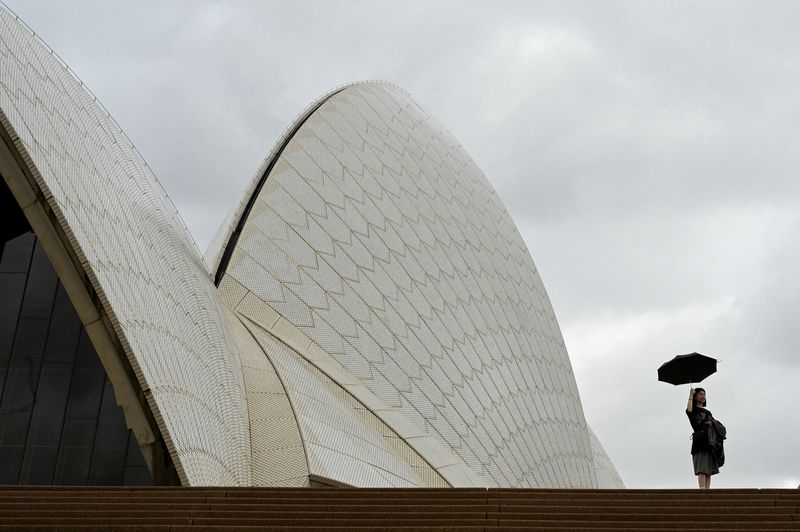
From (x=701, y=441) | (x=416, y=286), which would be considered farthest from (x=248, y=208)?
(x=701, y=441)

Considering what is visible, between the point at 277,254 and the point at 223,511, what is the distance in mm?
10289

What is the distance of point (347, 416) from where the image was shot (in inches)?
570

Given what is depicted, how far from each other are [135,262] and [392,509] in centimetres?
606

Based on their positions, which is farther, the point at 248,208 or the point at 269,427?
the point at 248,208

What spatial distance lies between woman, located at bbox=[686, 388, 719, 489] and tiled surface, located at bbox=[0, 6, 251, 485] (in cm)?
498

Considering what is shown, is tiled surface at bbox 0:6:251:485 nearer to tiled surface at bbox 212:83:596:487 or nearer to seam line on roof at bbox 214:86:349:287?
seam line on roof at bbox 214:86:349:287

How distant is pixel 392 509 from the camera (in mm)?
7145

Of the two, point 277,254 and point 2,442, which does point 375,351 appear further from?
point 2,442

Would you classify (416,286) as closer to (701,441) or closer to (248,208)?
(248,208)

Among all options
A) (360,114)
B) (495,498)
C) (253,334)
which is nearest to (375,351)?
(253,334)

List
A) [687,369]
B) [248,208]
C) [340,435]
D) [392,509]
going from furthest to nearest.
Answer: [248,208]
[340,435]
[687,369]
[392,509]

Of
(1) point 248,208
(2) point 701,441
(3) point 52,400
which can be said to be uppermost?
(1) point 248,208

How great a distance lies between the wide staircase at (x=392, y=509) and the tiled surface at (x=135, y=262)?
133 inches

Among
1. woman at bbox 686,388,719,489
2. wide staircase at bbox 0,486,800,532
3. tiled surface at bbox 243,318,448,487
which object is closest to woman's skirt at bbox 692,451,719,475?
woman at bbox 686,388,719,489
